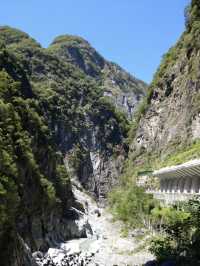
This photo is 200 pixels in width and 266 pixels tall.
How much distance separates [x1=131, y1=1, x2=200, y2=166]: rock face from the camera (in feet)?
209

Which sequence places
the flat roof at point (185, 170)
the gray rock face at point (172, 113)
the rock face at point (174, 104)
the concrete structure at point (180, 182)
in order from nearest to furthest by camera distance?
1. the flat roof at point (185, 170)
2. the concrete structure at point (180, 182)
3. the gray rock face at point (172, 113)
4. the rock face at point (174, 104)

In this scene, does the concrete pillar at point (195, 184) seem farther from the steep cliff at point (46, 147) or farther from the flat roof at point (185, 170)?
the steep cliff at point (46, 147)

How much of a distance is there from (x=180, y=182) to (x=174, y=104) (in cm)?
2773

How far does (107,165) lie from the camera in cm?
12431

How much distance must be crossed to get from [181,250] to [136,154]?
59.9 metres

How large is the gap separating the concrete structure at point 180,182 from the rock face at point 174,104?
30.9ft

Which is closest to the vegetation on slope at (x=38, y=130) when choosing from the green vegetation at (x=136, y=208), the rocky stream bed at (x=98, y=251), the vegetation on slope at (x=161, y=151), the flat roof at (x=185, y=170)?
the rocky stream bed at (x=98, y=251)

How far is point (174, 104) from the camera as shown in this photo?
2815 inches

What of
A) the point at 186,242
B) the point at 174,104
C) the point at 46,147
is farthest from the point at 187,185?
the point at 174,104

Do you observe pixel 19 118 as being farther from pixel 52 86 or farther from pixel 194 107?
pixel 52 86

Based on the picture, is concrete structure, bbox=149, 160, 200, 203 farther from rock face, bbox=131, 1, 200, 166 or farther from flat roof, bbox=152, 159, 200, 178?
rock face, bbox=131, 1, 200, 166

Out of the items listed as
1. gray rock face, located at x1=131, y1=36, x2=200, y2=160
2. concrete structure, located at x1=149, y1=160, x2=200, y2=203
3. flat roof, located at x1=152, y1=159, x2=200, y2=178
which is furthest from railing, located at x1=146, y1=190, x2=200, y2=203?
gray rock face, located at x1=131, y1=36, x2=200, y2=160

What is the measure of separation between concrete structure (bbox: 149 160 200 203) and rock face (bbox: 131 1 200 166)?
943 centimetres

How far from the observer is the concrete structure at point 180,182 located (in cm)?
3809
